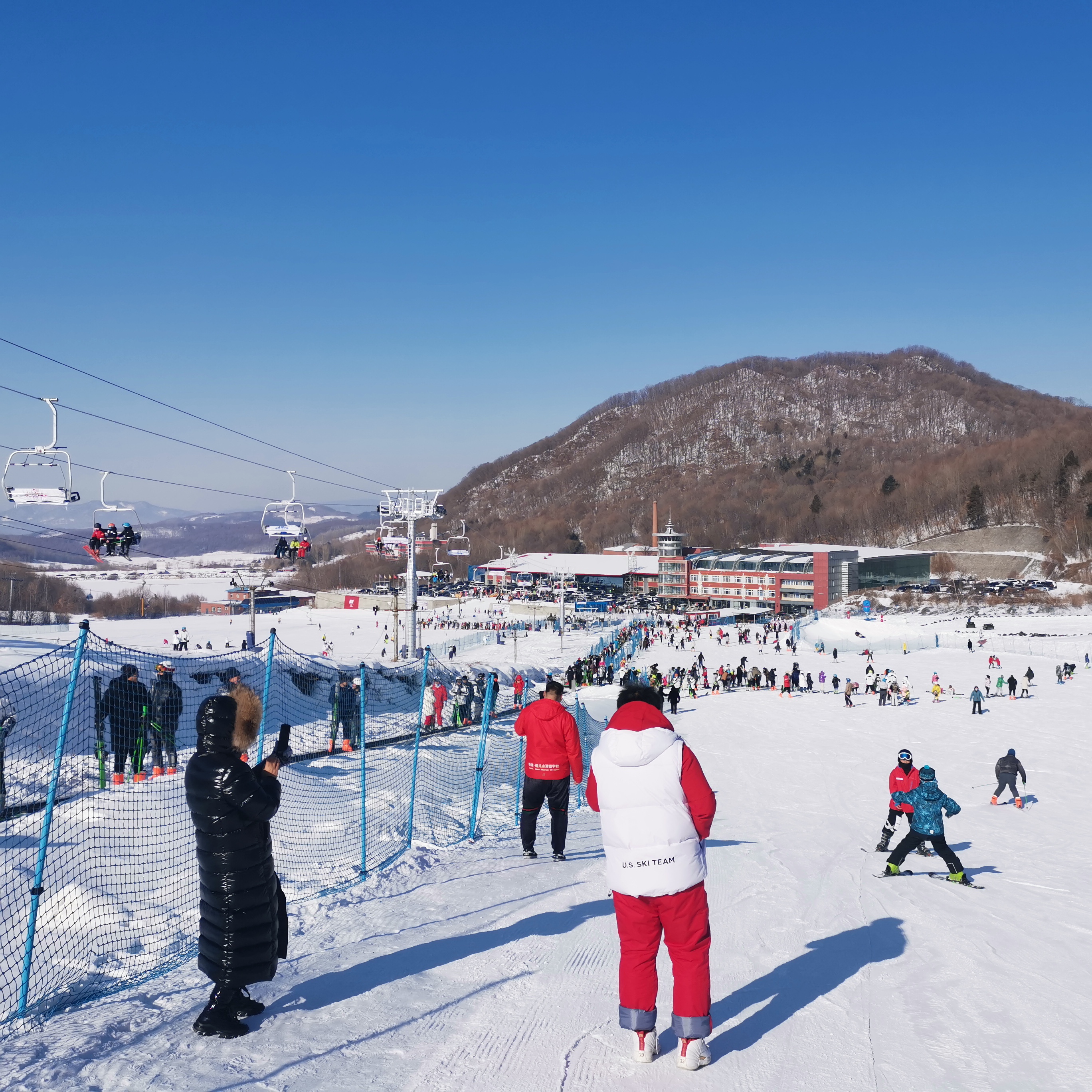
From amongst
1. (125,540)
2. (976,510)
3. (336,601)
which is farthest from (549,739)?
(976,510)

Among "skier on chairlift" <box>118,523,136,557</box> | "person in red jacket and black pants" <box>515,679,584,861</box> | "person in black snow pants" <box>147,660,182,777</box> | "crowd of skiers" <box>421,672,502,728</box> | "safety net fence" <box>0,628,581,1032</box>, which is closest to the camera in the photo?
"safety net fence" <box>0,628,581,1032</box>

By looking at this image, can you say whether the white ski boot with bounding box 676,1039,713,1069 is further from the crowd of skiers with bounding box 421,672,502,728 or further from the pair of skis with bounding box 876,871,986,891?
the crowd of skiers with bounding box 421,672,502,728

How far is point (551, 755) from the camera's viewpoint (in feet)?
18.6

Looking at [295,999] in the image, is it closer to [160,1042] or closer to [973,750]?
[160,1042]

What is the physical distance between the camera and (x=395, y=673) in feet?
69.7

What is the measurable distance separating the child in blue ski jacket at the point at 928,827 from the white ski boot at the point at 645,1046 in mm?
4308

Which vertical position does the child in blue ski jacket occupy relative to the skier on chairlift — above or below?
below

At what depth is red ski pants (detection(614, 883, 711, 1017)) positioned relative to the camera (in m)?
2.84

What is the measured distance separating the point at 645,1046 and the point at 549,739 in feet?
9.12

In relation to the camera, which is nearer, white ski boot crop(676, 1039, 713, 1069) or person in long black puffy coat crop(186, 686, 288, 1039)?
white ski boot crop(676, 1039, 713, 1069)

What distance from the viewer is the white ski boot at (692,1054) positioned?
286 centimetres

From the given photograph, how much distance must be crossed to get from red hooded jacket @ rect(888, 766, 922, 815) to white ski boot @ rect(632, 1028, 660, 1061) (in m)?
4.52

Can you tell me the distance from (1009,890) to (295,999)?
540 cm

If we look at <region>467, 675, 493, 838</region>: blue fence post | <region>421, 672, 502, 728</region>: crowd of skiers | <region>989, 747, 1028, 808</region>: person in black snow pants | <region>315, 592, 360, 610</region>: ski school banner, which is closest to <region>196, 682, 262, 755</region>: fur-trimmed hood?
<region>467, 675, 493, 838</region>: blue fence post
